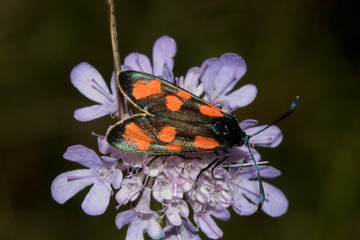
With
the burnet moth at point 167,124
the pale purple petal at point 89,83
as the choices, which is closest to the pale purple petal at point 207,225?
the burnet moth at point 167,124

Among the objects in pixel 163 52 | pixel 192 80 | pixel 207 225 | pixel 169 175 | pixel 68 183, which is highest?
pixel 163 52

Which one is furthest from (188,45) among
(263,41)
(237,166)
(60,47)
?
(237,166)

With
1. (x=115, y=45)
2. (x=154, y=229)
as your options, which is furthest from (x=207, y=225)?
(x=115, y=45)

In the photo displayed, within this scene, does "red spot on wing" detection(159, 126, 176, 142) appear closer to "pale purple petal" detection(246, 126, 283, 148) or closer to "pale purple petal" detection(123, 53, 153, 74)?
"pale purple petal" detection(123, 53, 153, 74)

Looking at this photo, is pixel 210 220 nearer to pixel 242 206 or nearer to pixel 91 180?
pixel 242 206

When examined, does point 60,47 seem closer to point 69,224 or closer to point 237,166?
point 69,224
